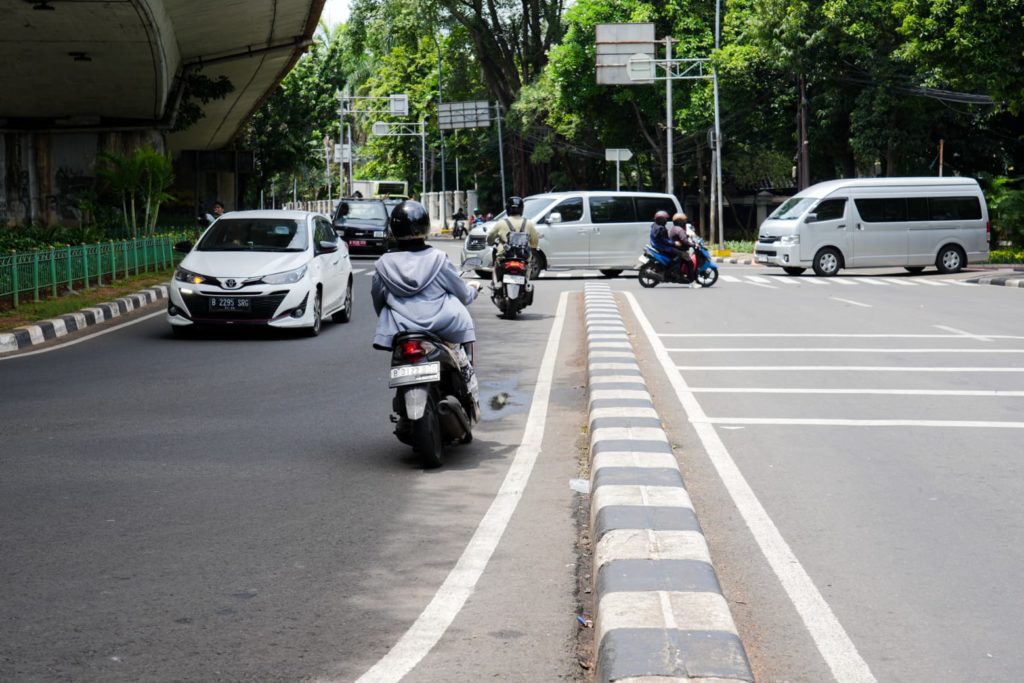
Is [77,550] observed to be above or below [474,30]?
below

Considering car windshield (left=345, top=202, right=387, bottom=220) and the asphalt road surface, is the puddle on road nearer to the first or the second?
the asphalt road surface

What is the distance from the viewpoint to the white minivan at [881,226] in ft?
97.7

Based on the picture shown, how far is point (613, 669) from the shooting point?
393 centimetres

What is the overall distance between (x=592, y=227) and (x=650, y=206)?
1616mm

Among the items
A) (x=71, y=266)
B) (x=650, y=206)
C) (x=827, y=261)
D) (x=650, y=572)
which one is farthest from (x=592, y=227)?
(x=650, y=572)

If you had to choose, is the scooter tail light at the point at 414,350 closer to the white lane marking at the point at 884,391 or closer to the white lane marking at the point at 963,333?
the white lane marking at the point at 884,391

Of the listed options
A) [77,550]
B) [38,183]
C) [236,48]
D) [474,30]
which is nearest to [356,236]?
[236,48]

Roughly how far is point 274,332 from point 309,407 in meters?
6.35

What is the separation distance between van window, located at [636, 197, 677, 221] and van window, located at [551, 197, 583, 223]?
56.4 inches

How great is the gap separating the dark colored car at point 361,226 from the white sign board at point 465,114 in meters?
28.1

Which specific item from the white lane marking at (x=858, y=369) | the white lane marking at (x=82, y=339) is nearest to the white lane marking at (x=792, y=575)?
the white lane marking at (x=858, y=369)

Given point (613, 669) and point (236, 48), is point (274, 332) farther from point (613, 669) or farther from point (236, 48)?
point (236, 48)

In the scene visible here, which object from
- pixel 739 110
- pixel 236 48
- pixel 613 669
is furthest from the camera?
pixel 739 110

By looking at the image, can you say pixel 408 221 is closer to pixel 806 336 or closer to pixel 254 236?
pixel 806 336
